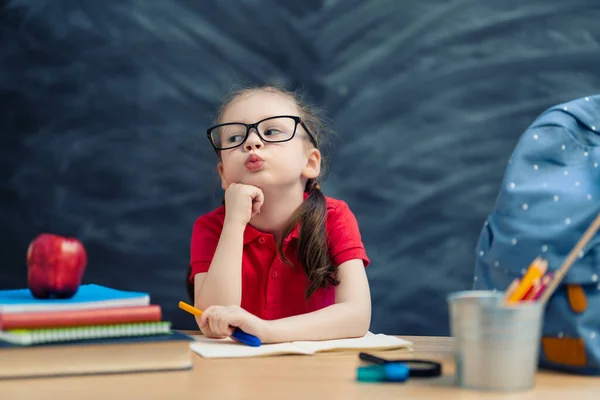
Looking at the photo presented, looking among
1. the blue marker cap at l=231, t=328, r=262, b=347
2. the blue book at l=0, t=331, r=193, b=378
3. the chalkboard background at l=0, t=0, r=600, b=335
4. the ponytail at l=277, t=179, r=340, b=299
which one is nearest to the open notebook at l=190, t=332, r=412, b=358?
the blue marker cap at l=231, t=328, r=262, b=347

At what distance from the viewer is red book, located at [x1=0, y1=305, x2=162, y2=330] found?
2.38 feet

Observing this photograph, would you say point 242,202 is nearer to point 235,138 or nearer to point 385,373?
point 235,138

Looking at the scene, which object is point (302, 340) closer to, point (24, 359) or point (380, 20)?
point (24, 359)

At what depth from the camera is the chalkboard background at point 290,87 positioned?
1.72 metres

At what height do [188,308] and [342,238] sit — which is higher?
[342,238]

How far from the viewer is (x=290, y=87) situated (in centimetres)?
182

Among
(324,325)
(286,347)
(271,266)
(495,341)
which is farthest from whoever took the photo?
(271,266)

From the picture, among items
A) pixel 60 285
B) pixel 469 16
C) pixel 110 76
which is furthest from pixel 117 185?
pixel 60 285

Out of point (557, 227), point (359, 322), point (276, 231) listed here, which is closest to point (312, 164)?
point (276, 231)

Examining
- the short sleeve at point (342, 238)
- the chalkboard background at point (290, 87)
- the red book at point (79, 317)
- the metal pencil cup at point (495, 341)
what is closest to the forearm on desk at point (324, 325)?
the short sleeve at point (342, 238)

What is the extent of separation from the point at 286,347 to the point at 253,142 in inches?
15.6

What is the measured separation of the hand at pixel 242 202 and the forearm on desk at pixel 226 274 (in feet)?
0.05

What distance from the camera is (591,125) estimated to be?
0.86 m

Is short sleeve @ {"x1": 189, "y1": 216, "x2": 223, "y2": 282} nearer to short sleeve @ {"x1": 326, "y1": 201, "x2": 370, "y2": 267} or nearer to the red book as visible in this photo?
short sleeve @ {"x1": 326, "y1": 201, "x2": 370, "y2": 267}
